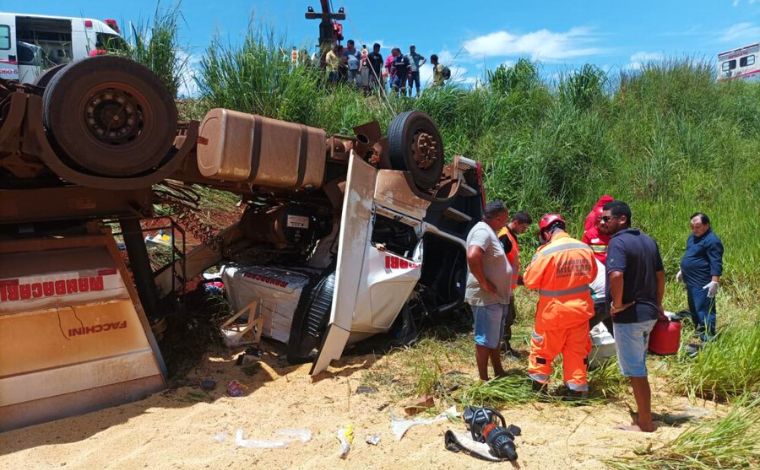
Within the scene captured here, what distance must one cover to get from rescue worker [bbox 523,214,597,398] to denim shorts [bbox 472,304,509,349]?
36 centimetres

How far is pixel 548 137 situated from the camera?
1114 cm

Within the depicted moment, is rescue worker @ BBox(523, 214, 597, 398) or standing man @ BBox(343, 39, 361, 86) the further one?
standing man @ BBox(343, 39, 361, 86)

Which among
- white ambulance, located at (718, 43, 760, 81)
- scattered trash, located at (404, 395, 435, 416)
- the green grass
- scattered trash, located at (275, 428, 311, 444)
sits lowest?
scattered trash, located at (275, 428, 311, 444)

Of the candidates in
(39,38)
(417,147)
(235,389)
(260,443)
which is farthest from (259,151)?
(39,38)

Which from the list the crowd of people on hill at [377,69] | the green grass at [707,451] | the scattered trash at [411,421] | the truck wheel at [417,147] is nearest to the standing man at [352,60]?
the crowd of people on hill at [377,69]

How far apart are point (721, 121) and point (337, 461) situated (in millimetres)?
14430

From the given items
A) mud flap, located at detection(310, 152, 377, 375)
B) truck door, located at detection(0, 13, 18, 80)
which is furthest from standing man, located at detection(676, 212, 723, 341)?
truck door, located at detection(0, 13, 18, 80)

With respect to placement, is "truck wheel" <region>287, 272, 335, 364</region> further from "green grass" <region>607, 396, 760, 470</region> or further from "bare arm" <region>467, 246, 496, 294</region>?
"green grass" <region>607, 396, 760, 470</region>

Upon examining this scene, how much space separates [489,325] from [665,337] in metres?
1.24

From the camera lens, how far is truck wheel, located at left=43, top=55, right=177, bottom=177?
11.7 feet

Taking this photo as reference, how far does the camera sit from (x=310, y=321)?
4.80 meters

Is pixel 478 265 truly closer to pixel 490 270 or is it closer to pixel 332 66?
pixel 490 270

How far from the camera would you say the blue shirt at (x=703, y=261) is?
6.16 m

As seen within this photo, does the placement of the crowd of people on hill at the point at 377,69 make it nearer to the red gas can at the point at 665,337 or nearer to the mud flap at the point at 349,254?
the mud flap at the point at 349,254
